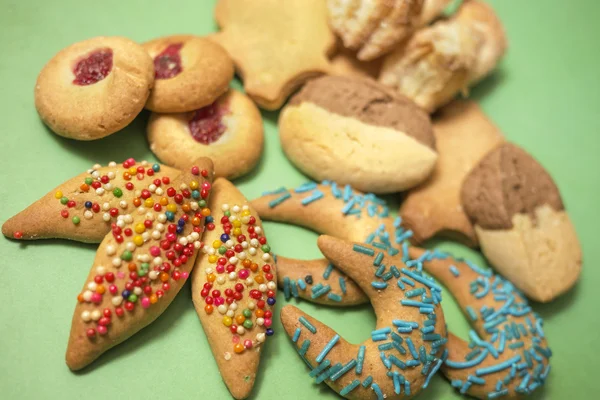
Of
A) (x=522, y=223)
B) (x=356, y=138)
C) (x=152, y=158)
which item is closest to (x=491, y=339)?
(x=522, y=223)

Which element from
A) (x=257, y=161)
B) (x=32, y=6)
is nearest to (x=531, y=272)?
(x=257, y=161)

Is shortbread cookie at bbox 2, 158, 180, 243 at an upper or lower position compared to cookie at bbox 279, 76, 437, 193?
lower

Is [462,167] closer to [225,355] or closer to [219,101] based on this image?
[219,101]

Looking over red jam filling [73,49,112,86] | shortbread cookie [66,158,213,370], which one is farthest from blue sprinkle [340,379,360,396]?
red jam filling [73,49,112,86]

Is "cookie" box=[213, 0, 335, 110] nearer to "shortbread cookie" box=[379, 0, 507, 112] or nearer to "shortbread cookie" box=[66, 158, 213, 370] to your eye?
"shortbread cookie" box=[379, 0, 507, 112]

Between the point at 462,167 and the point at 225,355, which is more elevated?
the point at 462,167

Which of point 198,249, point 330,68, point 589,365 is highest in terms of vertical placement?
point 330,68
